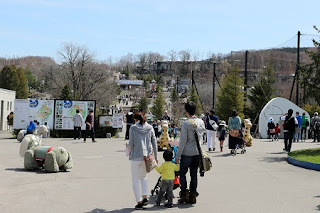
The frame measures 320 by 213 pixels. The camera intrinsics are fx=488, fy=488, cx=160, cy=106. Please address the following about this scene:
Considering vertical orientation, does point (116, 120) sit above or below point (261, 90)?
below

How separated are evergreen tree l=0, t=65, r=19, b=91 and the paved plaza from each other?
82.9 meters

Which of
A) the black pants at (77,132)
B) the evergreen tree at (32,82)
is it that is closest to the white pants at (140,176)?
the black pants at (77,132)

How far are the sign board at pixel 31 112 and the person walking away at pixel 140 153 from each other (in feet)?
71.4

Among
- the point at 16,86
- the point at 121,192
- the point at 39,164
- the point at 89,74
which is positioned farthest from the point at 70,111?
the point at 16,86

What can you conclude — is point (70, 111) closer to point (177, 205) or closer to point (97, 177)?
point (97, 177)

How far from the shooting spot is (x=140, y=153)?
8.83 meters

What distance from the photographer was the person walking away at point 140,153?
28.6ft

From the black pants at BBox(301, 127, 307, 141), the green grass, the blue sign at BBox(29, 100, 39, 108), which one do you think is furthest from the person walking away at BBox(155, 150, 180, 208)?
the black pants at BBox(301, 127, 307, 141)

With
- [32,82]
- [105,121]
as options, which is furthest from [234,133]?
[32,82]

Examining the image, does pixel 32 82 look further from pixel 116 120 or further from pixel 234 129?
pixel 234 129

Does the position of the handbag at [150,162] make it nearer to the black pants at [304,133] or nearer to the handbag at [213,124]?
the handbag at [213,124]

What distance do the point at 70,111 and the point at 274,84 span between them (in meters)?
41.3

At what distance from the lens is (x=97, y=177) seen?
12734 millimetres

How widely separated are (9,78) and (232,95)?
53020 mm
